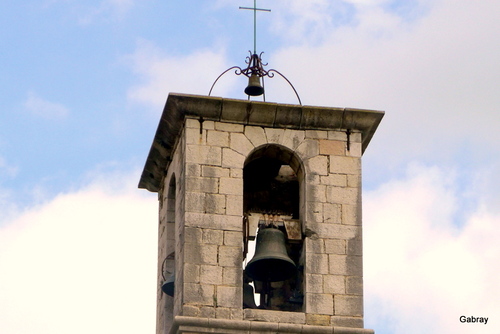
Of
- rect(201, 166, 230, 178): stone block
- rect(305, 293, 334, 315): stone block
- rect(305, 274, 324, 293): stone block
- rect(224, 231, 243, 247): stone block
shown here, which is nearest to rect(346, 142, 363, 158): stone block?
rect(201, 166, 230, 178): stone block

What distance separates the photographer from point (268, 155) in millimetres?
23922

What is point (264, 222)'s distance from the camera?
2384 cm

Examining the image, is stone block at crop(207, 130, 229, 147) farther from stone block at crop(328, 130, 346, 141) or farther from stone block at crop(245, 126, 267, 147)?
stone block at crop(328, 130, 346, 141)

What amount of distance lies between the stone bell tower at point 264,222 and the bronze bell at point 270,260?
0.06 ft

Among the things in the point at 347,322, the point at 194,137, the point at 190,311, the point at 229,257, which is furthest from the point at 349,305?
the point at 194,137

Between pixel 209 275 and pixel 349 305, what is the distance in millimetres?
1701

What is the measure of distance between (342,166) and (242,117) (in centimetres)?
137

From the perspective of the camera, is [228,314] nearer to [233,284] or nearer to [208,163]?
[233,284]

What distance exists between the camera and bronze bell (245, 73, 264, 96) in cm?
2455

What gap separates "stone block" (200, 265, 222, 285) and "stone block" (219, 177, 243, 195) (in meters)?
1.02

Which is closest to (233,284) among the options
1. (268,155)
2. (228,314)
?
(228,314)

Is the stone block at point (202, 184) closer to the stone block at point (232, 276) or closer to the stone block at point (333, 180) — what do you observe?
the stone block at point (232, 276)

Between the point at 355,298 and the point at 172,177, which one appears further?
the point at 172,177

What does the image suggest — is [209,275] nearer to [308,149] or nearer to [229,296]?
[229,296]
